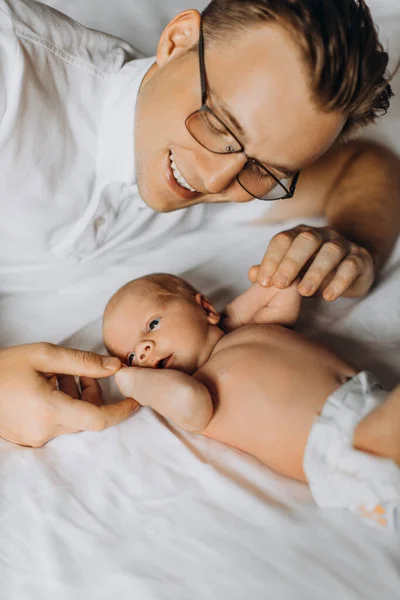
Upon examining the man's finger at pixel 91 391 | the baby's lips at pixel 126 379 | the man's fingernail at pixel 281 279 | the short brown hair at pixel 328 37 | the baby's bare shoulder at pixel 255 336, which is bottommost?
the man's finger at pixel 91 391

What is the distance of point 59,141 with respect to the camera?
4.57 feet

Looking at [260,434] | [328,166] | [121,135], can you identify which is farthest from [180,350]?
[328,166]

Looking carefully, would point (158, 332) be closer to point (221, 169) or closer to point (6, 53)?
point (221, 169)

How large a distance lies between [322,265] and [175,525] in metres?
0.55

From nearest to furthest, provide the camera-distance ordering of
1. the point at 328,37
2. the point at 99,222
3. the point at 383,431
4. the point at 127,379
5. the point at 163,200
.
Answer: the point at 383,431 → the point at 328,37 → the point at 127,379 → the point at 163,200 → the point at 99,222

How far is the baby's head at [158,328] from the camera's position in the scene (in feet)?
4.25

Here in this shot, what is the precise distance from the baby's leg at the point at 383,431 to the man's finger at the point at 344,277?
0.28 metres

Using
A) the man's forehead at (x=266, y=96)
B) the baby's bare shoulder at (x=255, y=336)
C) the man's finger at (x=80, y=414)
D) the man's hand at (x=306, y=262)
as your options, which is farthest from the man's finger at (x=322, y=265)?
the man's finger at (x=80, y=414)

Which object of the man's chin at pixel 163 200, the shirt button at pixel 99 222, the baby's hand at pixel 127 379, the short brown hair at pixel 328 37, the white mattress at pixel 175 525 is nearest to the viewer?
the white mattress at pixel 175 525

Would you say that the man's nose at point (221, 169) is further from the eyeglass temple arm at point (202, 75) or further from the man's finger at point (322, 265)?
the man's finger at point (322, 265)

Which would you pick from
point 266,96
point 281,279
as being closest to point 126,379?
point 281,279

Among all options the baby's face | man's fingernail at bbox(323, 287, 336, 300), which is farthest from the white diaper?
the baby's face

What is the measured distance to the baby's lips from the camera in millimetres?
1221

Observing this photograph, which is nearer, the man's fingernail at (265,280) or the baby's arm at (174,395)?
the baby's arm at (174,395)
